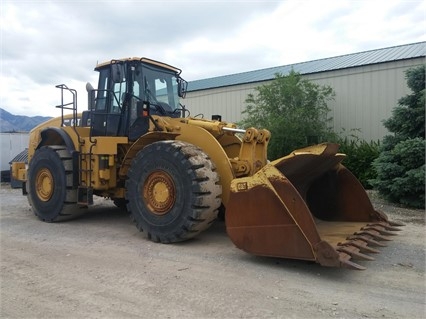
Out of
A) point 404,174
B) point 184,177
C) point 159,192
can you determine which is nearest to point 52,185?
point 159,192

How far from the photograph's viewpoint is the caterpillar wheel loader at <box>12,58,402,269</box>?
463 centimetres

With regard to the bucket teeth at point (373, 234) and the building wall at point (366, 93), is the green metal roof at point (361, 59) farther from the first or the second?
the bucket teeth at point (373, 234)

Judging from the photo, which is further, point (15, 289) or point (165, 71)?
point (165, 71)

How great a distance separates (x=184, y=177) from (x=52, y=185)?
345cm

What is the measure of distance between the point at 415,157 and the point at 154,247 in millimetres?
6912

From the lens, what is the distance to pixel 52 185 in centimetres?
771

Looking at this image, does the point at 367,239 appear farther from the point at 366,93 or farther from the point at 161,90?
the point at 366,93

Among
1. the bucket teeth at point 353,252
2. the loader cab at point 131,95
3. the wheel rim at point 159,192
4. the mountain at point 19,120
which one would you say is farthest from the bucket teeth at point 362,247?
the mountain at point 19,120

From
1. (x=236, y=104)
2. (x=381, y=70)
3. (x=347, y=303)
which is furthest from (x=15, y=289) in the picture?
(x=236, y=104)

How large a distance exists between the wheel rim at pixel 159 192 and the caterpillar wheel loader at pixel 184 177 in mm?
15

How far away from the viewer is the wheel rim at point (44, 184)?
776 cm

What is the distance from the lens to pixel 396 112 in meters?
10.5

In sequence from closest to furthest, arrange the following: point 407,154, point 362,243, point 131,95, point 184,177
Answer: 1. point 362,243
2. point 184,177
3. point 131,95
4. point 407,154

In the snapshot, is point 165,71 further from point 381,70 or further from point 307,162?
point 381,70
